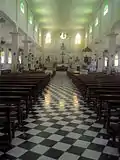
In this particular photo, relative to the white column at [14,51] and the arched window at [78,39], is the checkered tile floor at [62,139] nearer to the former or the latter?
the white column at [14,51]

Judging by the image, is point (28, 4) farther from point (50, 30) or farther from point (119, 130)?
point (119, 130)

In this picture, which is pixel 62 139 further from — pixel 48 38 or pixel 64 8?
pixel 48 38

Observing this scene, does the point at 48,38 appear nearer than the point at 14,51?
No

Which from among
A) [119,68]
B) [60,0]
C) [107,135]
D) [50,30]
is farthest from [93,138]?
[50,30]

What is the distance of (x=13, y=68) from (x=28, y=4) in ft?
23.7

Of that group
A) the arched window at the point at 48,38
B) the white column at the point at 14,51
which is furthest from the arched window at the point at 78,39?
the white column at the point at 14,51

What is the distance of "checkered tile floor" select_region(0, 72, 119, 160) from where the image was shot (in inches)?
137

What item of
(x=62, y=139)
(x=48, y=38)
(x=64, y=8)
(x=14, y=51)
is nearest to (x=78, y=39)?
(x=48, y=38)

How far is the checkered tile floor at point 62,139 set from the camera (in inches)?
137

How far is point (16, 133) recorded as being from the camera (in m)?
4.53

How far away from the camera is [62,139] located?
4.22 m

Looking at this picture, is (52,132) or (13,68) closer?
(52,132)

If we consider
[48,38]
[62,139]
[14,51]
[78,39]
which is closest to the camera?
[62,139]

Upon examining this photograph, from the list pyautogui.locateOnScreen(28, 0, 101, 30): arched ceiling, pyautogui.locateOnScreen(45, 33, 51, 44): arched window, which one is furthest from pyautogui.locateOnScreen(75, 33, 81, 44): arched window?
pyautogui.locateOnScreen(28, 0, 101, 30): arched ceiling
